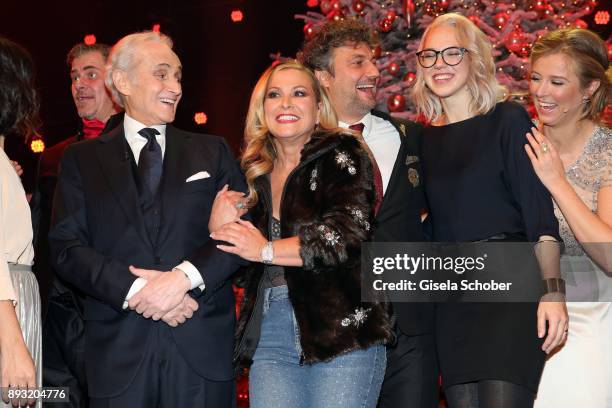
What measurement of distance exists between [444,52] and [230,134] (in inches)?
182

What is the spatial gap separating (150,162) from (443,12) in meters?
3.32

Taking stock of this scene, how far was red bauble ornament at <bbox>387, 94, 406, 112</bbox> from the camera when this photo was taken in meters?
6.07

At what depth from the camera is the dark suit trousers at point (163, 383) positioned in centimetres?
332

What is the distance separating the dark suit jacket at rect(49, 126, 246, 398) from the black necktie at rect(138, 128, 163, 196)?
0.13 feet

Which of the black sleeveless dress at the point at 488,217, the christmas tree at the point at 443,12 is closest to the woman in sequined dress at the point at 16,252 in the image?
the black sleeveless dress at the point at 488,217

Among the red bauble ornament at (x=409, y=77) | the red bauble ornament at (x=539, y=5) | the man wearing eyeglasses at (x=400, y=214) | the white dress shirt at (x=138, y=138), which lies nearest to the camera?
the white dress shirt at (x=138, y=138)

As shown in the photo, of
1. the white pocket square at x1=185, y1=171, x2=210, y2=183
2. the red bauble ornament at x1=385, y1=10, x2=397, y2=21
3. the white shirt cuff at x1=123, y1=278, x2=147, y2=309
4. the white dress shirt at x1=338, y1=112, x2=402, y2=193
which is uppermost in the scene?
the red bauble ornament at x1=385, y1=10, x2=397, y2=21

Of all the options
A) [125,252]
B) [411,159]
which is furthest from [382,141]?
[125,252]

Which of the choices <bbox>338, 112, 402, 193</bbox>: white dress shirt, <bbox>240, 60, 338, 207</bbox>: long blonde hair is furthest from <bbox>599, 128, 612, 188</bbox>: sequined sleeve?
<bbox>240, 60, 338, 207</bbox>: long blonde hair

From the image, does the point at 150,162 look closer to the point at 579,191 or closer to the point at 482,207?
the point at 482,207

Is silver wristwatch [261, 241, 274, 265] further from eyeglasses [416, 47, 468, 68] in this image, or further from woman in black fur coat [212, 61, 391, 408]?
eyeglasses [416, 47, 468, 68]

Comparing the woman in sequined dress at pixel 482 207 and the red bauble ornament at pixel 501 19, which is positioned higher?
the red bauble ornament at pixel 501 19

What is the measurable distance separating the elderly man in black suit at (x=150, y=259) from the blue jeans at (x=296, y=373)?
160mm

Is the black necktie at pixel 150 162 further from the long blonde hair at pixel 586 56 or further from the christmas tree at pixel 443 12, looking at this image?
the christmas tree at pixel 443 12
